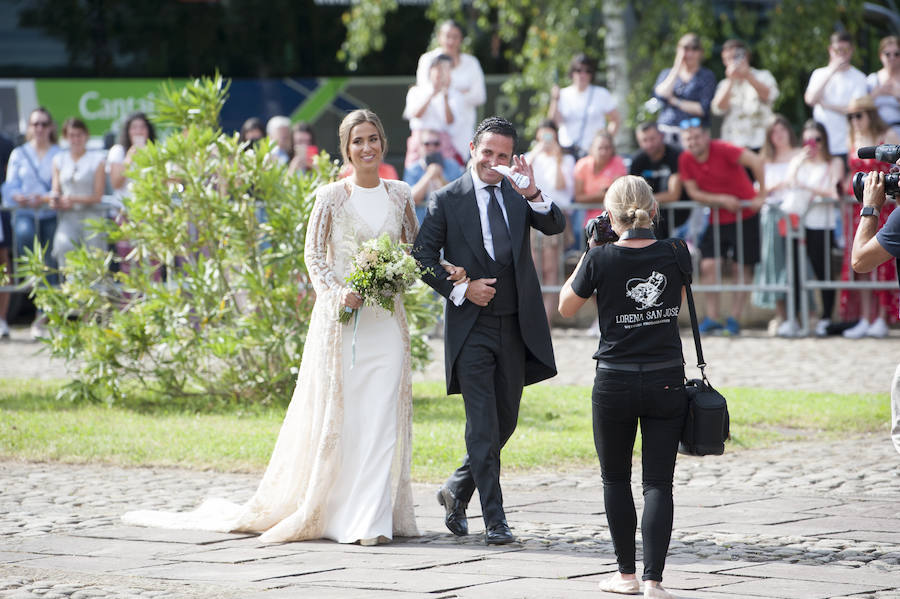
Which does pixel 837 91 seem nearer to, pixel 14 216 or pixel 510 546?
pixel 14 216

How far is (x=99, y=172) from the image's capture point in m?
16.4

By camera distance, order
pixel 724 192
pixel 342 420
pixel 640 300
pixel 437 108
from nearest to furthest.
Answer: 1. pixel 640 300
2. pixel 342 420
3. pixel 724 192
4. pixel 437 108

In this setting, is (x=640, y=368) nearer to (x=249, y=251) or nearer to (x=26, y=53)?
(x=249, y=251)

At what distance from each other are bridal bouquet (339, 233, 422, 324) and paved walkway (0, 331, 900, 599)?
1.22 m

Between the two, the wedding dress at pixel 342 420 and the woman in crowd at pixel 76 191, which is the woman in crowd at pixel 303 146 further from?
the wedding dress at pixel 342 420

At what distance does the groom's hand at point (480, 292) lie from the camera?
7023mm

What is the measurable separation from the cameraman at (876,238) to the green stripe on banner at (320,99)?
14.8 meters

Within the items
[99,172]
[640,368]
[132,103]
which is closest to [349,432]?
[640,368]

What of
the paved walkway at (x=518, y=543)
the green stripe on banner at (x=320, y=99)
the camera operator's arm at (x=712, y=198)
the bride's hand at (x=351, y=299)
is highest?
the green stripe on banner at (x=320, y=99)

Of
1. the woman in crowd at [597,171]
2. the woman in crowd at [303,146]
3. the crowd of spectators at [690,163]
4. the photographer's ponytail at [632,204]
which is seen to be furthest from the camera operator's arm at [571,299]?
the woman in crowd at [303,146]

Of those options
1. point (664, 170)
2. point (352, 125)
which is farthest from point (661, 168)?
point (352, 125)

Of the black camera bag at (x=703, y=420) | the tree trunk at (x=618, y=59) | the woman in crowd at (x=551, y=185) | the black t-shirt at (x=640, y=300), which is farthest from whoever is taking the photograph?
the tree trunk at (x=618, y=59)

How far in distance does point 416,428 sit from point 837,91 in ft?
24.9

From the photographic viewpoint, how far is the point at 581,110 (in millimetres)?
16672
